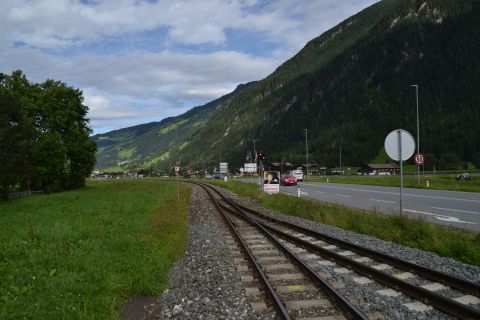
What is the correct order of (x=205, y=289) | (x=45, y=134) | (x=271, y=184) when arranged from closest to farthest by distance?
(x=205, y=289) < (x=271, y=184) < (x=45, y=134)

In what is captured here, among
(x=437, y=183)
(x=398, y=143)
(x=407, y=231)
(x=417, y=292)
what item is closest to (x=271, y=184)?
(x=398, y=143)

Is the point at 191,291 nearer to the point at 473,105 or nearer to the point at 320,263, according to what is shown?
the point at 320,263

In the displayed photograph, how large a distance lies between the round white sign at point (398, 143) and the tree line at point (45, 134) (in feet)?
132

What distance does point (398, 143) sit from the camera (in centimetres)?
1469

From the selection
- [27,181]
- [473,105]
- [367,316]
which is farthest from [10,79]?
[473,105]

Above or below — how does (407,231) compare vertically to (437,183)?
above

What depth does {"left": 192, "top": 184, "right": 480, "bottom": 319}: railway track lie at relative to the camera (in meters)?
6.54

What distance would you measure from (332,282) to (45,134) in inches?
2066

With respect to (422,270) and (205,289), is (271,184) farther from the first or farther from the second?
(205,289)

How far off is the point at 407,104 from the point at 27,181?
168 metres

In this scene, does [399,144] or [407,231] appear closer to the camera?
[407,231]

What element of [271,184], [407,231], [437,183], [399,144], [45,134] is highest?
[45,134]

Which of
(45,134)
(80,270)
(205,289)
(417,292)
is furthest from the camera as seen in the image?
(45,134)

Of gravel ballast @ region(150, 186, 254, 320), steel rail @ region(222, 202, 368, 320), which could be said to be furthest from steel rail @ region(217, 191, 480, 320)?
gravel ballast @ region(150, 186, 254, 320)
